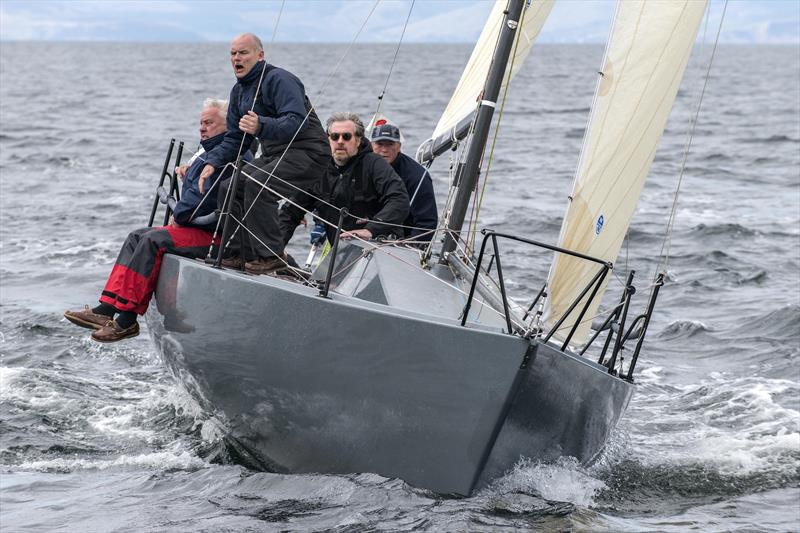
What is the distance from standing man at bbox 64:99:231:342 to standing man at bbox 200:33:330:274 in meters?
0.21

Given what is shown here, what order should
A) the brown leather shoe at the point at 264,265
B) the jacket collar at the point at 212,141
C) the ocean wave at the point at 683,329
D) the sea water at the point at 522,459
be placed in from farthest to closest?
1. the ocean wave at the point at 683,329
2. the jacket collar at the point at 212,141
3. the brown leather shoe at the point at 264,265
4. the sea water at the point at 522,459

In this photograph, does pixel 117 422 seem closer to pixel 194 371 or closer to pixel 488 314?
pixel 194 371

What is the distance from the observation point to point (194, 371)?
681cm

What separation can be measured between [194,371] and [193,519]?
122cm

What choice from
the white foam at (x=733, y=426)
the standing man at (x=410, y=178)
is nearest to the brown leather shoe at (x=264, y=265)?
the standing man at (x=410, y=178)

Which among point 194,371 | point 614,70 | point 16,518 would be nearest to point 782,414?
point 614,70

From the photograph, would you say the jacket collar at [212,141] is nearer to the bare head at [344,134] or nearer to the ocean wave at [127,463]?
the bare head at [344,134]

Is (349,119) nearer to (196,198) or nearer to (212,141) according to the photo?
(212,141)

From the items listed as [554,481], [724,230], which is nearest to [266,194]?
[554,481]

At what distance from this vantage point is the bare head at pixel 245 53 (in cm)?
673

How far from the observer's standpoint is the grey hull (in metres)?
5.62

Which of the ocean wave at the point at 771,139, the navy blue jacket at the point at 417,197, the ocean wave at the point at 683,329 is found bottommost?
the ocean wave at the point at 683,329

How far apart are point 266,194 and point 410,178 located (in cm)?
194

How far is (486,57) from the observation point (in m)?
8.94
